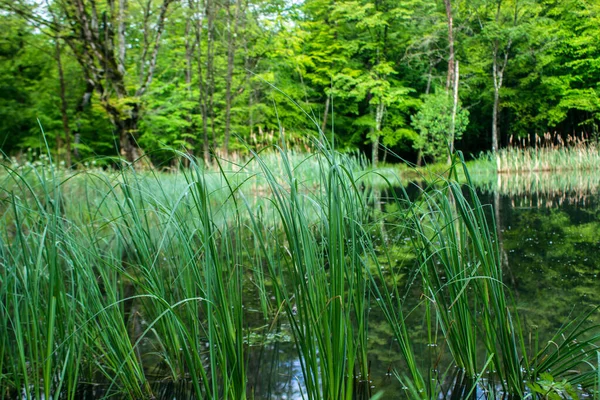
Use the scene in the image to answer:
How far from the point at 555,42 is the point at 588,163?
7805 millimetres

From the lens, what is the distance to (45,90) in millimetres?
15922

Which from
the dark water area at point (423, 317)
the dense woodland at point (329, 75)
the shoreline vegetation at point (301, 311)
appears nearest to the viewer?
the shoreline vegetation at point (301, 311)

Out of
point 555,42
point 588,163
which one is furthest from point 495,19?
point 588,163

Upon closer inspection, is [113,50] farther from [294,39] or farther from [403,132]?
[403,132]

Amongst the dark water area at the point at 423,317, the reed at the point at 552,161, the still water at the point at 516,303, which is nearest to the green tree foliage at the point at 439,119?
the reed at the point at 552,161

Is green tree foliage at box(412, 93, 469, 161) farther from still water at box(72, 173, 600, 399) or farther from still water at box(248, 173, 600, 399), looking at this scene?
still water at box(72, 173, 600, 399)

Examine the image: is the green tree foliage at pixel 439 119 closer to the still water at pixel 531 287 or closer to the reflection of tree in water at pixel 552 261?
the still water at pixel 531 287

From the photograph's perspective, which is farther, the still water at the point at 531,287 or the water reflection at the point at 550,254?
the water reflection at the point at 550,254

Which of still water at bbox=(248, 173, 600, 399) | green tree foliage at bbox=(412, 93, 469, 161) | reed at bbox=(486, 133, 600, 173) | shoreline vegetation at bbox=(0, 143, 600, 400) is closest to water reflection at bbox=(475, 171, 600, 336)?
still water at bbox=(248, 173, 600, 399)

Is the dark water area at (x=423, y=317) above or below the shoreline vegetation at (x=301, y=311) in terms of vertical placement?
below

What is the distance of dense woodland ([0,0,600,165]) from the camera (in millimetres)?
12594

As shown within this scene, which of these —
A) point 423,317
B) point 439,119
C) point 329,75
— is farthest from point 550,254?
point 329,75

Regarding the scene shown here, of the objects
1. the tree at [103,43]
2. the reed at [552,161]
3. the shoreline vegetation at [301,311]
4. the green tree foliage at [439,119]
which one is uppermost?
the tree at [103,43]

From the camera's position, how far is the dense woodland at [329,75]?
12.6 meters
